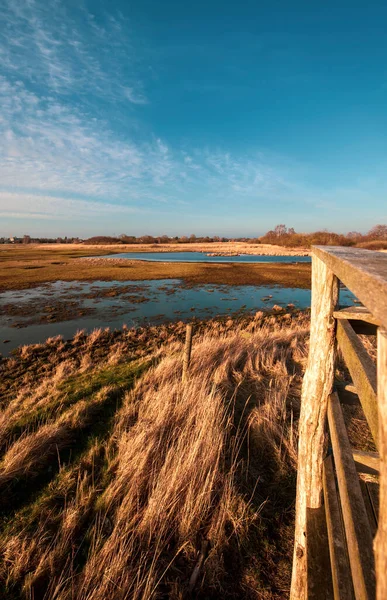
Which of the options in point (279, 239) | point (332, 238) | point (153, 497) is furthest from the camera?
point (279, 239)

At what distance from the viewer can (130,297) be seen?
71.9ft

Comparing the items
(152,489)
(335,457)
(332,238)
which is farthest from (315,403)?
(332,238)

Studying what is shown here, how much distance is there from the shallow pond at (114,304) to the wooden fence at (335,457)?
12165 mm

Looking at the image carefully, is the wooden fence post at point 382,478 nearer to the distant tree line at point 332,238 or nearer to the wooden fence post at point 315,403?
the wooden fence post at point 315,403

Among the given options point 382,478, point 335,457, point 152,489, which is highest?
point 382,478

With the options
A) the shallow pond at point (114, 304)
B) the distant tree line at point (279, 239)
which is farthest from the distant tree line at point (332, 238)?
the shallow pond at point (114, 304)

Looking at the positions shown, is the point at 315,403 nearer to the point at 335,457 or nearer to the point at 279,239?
the point at 335,457

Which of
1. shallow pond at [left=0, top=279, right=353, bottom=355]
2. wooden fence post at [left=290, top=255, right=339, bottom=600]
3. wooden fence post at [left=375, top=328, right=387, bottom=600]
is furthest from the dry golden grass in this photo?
shallow pond at [left=0, top=279, right=353, bottom=355]

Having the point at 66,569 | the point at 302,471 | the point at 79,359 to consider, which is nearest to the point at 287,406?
the point at 302,471

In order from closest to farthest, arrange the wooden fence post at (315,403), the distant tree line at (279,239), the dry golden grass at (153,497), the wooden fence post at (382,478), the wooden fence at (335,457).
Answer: the wooden fence post at (382,478), the wooden fence at (335,457), the wooden fence post at (315,403), the dry golden grass at (153,497), the distant tree line at (279,239)

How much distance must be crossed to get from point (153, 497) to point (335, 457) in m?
2.29

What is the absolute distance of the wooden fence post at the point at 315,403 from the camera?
2.16m

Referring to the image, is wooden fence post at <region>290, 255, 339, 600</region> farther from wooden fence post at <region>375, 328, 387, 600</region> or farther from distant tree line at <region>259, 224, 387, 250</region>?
distant tree line at <region>259, 224, 387, 250</region>

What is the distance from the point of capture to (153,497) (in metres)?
3.19
